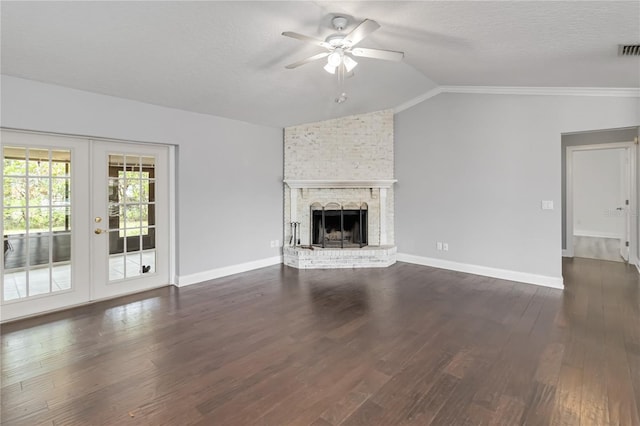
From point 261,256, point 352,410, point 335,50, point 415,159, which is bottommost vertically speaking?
point 352,410

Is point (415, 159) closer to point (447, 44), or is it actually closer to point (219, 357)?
point (447, 44)

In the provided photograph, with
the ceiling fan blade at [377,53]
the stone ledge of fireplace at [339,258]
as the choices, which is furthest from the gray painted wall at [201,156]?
the ceiling fan blade at [377,53]

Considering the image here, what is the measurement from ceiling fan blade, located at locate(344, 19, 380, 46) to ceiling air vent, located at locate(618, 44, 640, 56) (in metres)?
2.34

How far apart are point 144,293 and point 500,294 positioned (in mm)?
4790

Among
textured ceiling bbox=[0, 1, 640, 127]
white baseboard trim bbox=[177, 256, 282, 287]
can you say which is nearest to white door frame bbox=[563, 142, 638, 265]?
textured ceiling bbox=[0, 1, 640, 127]

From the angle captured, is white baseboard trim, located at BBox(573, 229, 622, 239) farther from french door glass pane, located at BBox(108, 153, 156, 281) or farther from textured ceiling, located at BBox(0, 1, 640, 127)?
french door glass pane, located at BBox(108, 153, 156, 281)

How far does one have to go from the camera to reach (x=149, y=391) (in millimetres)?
2207

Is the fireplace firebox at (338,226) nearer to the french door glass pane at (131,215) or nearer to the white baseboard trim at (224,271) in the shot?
the white baseboard trim at (224,271)

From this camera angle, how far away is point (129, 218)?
4.34 m

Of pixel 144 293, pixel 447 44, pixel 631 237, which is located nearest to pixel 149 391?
pixel 144 293

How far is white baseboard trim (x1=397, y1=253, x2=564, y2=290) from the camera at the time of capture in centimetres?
454

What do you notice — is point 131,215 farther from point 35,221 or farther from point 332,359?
point 332,359

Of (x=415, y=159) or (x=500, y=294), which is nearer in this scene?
(x=500, y=294)

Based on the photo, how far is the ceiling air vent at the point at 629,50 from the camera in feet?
9.35
